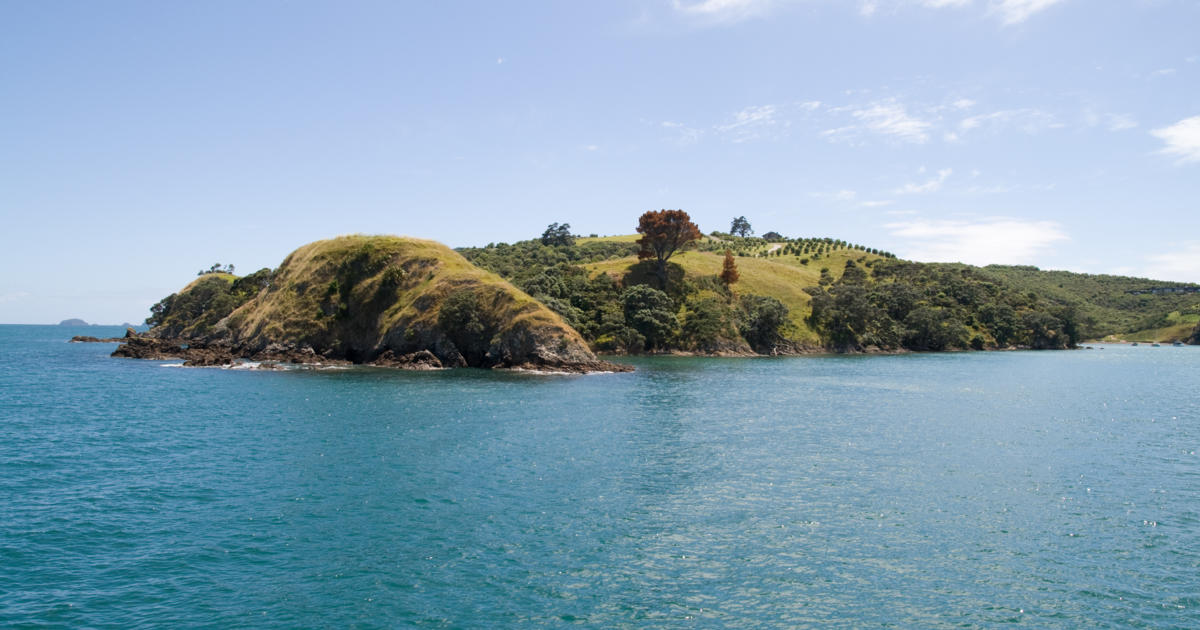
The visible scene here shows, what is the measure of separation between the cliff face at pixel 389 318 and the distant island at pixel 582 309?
0.23 metres

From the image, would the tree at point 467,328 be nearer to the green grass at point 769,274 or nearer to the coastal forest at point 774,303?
the coastal forest at point 774,303

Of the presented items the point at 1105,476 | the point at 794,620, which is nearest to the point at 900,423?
the point at 1105,476

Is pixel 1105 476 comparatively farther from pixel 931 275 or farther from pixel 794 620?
pixel 931 275

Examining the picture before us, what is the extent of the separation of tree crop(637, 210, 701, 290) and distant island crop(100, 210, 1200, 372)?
0.99 feet

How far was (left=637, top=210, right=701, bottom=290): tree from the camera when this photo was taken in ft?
431

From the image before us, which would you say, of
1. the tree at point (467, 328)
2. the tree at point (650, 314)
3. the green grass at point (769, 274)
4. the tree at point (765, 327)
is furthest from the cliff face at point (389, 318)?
the green grass at point (769, 274)

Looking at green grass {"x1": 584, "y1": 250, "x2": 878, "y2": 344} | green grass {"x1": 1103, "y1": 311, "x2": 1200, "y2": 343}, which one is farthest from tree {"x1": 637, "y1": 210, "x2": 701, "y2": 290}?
green grass {"x1": 1103, "y1": 311, "x2": 1200, "y2": 343}

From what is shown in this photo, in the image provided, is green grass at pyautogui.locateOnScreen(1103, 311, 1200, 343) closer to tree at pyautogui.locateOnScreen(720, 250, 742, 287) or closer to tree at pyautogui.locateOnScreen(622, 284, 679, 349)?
tree at pyautogui.locateOnScreen(720, 250, 742, 287)

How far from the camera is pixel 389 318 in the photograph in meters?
91.6

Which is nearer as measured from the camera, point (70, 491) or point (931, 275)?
point (70, 491)

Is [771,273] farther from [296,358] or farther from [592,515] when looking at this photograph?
[592,515]

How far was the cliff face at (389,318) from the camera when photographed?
83500mm

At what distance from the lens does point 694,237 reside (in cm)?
13475

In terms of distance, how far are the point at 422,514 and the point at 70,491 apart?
51.5 ft
